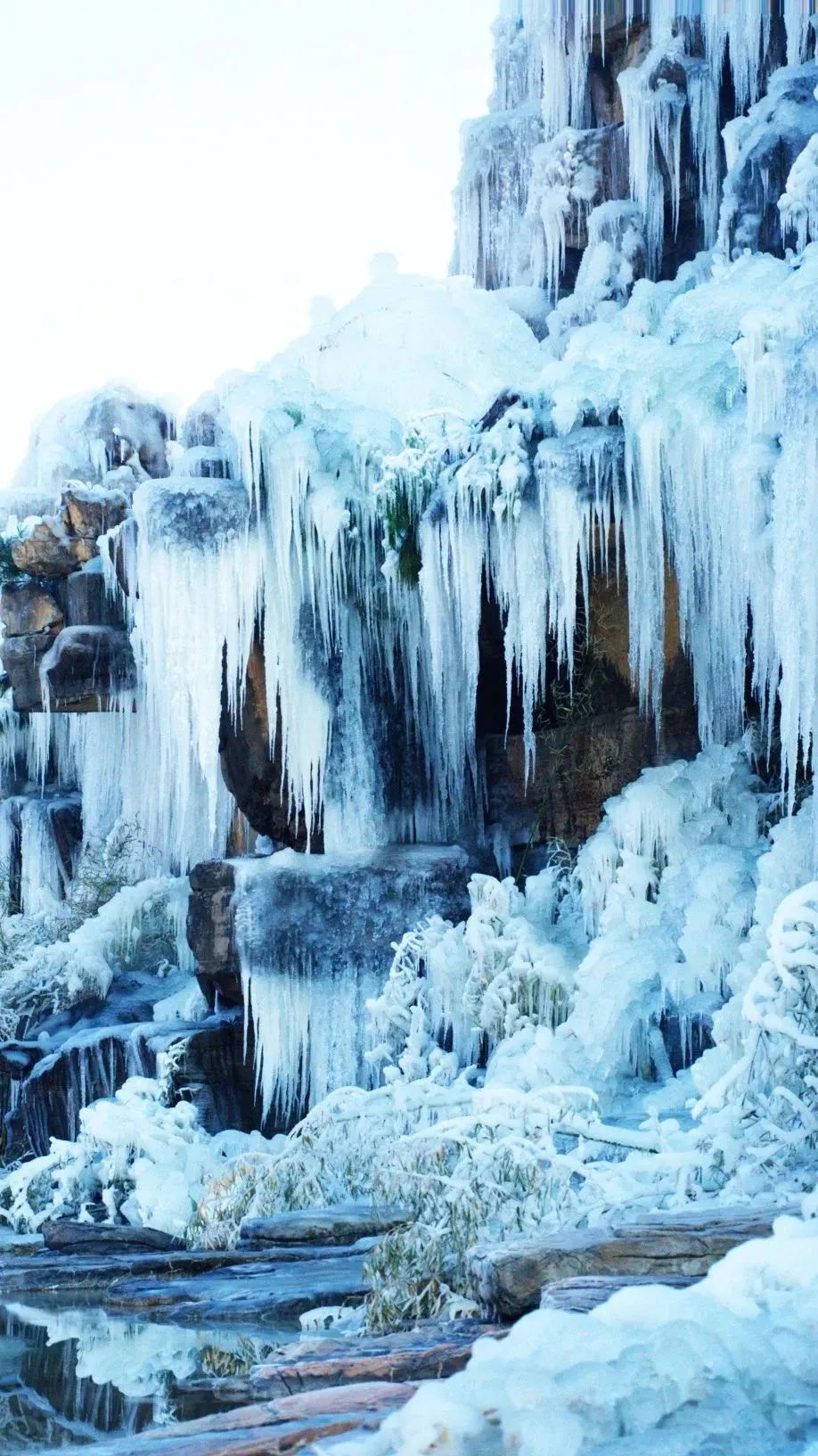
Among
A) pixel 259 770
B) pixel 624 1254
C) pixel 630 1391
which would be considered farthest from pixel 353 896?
pixel 630 1391

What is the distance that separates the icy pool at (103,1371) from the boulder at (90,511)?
25.9 feet

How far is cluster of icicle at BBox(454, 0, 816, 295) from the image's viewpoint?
49.0 ft

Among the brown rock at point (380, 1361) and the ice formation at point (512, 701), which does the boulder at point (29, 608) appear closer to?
the ice formation at point (512, 701)

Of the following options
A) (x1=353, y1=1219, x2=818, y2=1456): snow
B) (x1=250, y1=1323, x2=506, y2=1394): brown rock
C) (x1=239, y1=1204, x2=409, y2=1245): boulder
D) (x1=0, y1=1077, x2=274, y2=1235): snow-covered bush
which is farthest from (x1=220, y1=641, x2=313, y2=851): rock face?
(x1=353, y1=1219, x2=818, y2=1456): snow

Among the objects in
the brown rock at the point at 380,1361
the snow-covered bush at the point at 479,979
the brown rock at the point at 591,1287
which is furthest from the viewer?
the snow-covered bush at the point at 479,979

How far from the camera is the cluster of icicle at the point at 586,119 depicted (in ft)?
49.0

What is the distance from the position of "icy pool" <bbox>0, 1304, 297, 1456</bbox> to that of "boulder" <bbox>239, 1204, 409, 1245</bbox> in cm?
100

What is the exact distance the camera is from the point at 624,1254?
17.7 feet

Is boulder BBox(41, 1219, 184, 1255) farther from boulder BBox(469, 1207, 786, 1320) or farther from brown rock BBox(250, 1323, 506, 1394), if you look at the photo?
boulder BBox(469, 1207, 786, 1320)

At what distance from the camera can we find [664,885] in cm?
1092

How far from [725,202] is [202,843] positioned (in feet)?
28.2

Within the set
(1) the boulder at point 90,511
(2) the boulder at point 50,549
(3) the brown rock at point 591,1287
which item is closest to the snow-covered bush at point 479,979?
(2) the boulder at point 50,549

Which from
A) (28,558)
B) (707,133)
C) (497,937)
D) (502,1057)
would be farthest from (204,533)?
(707,133)

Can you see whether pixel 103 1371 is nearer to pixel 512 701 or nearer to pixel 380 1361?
pixel 380 1361
